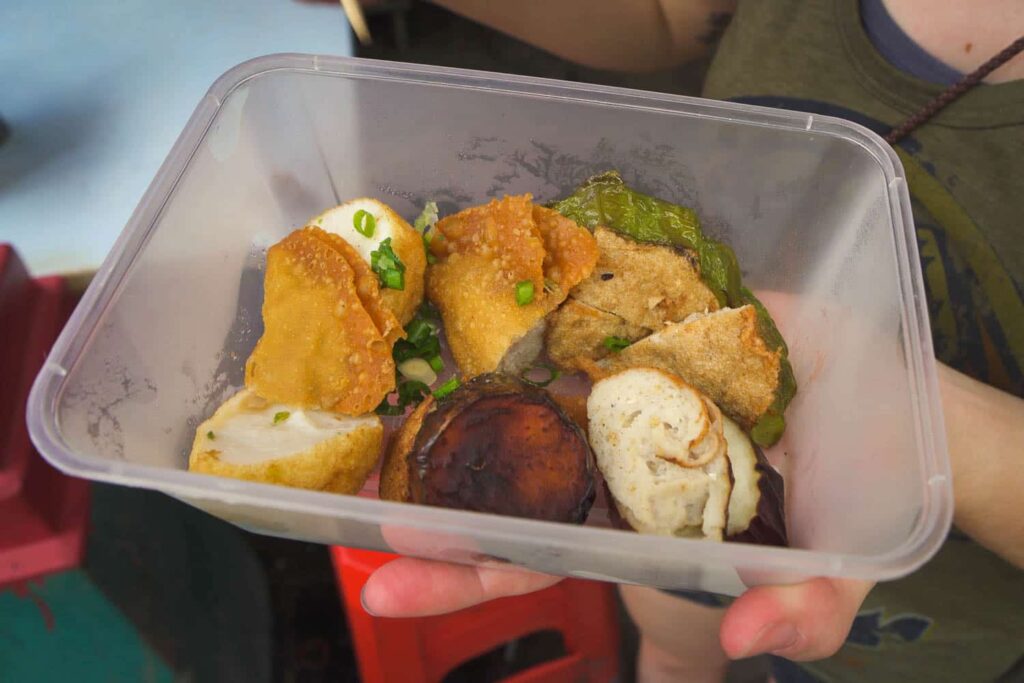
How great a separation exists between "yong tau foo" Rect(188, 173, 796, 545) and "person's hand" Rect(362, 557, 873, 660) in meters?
0.08

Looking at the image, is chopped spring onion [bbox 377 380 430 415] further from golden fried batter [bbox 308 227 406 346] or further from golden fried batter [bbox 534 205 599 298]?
golden fried batter [bbox 534 205 599 298]

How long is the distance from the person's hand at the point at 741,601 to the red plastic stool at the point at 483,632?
1.43 ft

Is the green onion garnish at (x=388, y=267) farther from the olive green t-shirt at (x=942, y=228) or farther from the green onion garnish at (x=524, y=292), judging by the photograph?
the olive green t-shirt at (x=942, y=228)

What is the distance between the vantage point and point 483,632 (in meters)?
1.49

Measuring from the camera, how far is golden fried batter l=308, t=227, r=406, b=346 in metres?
0.90

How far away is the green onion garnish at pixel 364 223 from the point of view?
984mm

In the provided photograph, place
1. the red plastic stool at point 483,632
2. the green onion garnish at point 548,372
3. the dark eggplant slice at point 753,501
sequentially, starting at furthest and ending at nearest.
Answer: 1. the red plastic stool at point 483,632
2. the green onion garnish at point 548,372
3. the dark eggplant slice at point 753,501

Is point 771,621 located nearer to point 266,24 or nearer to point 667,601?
point 667,601

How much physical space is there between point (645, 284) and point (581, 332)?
0.11 metres

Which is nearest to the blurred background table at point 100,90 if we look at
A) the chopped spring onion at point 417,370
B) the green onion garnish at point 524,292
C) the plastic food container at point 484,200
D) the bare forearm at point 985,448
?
the plastic food container at point 484,200

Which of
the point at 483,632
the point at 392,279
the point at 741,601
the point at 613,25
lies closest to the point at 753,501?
the point at 741,601

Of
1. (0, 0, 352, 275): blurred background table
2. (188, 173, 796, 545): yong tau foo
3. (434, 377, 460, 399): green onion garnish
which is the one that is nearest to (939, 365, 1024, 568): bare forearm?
(188, 173, 796, 545): yong tau foo

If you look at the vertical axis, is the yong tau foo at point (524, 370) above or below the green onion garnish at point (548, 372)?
above

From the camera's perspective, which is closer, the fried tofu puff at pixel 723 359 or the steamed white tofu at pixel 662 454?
the steamed white tofu at pixel 662 454
